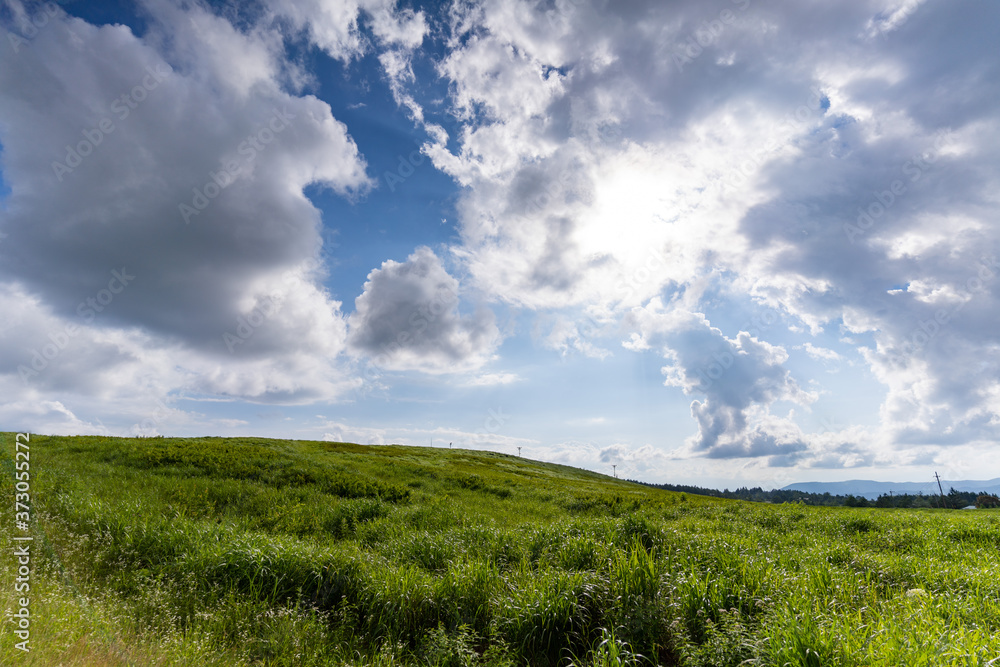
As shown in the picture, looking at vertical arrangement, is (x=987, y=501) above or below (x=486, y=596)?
above

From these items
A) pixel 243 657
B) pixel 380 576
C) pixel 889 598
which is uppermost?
pixel 889 598

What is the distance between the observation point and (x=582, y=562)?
864 cm

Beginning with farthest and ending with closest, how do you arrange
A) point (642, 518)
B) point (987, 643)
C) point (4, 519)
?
point (642, 518) → point (4, 519) → point (987, 643)

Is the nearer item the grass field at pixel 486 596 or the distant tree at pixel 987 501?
the grass field at pixel 486 596

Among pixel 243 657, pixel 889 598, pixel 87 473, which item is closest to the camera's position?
pixel 243 657

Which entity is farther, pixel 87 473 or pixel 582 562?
pixel 87 473

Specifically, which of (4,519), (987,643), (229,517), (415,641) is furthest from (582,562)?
(4,519)

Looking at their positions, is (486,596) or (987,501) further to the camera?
(987,501)

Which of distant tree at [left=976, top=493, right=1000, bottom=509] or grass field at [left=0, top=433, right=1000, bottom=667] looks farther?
distant tree at [left=976, top=493, right=1000, bottom=509]

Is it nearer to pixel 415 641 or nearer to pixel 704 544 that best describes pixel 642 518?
pixel 704 544

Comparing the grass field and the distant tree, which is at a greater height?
the distant tree

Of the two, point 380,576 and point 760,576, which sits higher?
point 760,576

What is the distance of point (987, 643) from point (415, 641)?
23.5ft

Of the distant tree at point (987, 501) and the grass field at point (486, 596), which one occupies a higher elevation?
the distant tree at point (987, 501)
